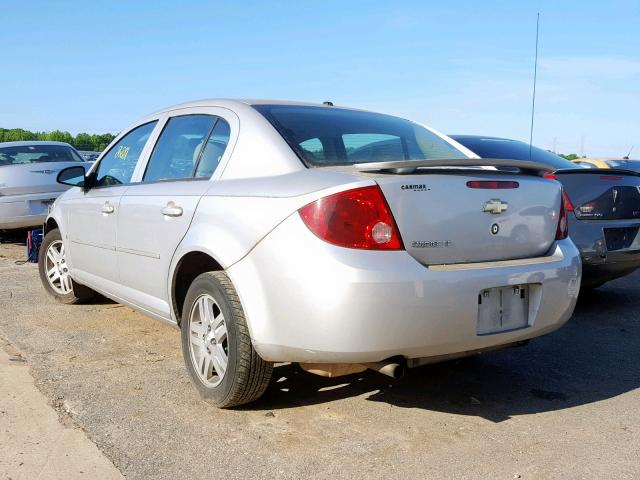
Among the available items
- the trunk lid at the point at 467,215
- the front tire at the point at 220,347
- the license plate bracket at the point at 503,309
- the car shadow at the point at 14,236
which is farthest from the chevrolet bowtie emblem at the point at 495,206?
the car shadow at the point at 14,236

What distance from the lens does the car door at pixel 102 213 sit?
445cm

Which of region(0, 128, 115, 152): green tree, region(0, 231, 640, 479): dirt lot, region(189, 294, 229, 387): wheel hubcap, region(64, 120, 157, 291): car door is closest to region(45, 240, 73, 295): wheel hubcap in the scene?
region(64, 120, 157, 291): car door

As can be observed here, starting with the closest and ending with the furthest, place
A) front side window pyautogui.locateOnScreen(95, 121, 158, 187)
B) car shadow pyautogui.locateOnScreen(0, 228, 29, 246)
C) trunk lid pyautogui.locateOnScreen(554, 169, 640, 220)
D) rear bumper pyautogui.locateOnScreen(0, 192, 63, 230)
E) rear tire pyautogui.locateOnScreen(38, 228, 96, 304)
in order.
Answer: front side window pyautogui.locateOnScreen(95, 121, 158, 187), trunk lid pyautogui.locateOnScreen(554, 169, 640, 220), rear tire pyautogui.locateOnScreen(38, 228, 96, 304), rear bumper pyautogui.locateOnScreen(0, 192, 63, 230), car shadow pyautogui.locateOnScreen(0, 228, 29, 246)

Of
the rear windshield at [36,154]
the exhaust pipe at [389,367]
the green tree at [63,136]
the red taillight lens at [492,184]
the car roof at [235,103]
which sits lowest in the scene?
the green tree at [63,136]

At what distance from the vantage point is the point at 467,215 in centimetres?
305

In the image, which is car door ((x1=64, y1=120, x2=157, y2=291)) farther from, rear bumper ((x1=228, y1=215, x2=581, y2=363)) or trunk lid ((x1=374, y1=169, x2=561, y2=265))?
trunk lid ((x1=374, y1=169, x2=561, y2=265))

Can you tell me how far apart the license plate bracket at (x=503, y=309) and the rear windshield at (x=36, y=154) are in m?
8.52

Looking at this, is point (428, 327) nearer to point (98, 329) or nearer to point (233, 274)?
point (233, 274)

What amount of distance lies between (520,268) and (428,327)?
61cm

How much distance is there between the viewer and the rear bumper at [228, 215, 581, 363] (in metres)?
2.78

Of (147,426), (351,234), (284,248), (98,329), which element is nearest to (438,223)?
(351,234)

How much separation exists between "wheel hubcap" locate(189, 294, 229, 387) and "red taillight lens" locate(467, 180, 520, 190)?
4.45 feet

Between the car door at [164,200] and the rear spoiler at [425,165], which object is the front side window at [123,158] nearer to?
the car door at [164,200]

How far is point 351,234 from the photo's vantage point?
111 inches
